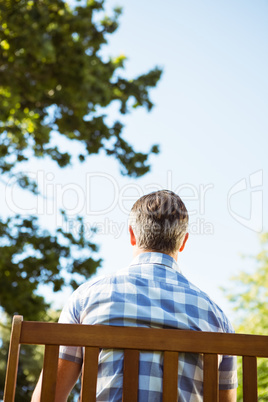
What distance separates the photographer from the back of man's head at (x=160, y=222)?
1257 mm

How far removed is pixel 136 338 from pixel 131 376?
0.09 meters

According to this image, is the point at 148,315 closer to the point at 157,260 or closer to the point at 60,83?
the point at 157,260

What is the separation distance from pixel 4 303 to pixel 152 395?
506cm

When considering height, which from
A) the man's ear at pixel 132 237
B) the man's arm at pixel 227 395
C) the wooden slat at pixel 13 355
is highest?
the man's ear at pixel 132 237

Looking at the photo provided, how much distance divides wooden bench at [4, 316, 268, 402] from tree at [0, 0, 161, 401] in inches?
186

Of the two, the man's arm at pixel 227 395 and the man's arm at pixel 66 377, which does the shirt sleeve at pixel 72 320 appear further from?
the man's arm at pixel 227 395

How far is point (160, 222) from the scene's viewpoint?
1260 mm

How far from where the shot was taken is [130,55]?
256 inches

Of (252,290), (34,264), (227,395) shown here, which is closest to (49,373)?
(227,395)

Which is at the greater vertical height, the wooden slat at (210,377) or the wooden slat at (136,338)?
the wooden slat at (136,338)

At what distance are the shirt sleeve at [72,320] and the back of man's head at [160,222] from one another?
10.3 inches

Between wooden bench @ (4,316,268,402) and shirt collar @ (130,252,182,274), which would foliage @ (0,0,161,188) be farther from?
wooden bench @ (4,316,268,402)

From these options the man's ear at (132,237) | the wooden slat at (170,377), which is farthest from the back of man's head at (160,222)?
the wooden slat at (170,377)

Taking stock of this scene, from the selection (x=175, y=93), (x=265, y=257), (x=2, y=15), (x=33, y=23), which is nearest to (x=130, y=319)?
(x=33, y=23)
